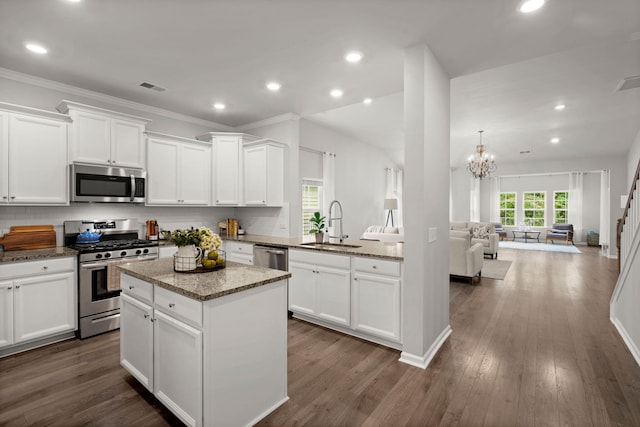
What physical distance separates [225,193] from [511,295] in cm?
475

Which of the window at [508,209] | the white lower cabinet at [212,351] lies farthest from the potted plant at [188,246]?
the window at [508,209]

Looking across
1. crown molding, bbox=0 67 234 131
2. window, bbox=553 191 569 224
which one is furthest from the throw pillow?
crown molding, bbox=0 67 234 131

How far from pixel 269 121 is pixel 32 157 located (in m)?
3.01

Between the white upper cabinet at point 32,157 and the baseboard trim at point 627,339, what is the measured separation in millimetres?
5795

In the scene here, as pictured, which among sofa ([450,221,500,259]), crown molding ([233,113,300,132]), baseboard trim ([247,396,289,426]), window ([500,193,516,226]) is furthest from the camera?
window ([500,193,516,226])

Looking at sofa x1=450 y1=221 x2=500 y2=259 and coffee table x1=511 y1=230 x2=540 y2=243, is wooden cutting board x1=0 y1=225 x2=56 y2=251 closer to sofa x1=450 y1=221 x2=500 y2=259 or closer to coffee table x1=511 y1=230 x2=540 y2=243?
sofa x1=450 y1=221 x2=500 y2=259

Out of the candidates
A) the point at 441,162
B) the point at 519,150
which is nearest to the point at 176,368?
the point at 441,162

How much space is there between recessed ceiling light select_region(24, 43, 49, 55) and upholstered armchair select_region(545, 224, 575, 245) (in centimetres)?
1451

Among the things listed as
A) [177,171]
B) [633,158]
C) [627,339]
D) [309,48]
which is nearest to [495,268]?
[627,339]

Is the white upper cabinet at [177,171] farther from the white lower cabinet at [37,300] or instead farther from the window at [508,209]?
the window at [508,209]

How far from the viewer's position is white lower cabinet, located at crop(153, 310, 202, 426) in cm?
173

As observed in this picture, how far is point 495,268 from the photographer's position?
6.96 metres

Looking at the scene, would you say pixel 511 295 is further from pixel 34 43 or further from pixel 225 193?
pixel 34 43

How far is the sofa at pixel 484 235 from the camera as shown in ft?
27.0
